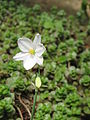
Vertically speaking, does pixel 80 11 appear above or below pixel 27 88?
above

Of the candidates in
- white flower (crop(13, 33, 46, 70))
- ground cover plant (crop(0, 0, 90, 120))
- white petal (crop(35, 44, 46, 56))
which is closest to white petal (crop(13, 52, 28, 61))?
white flower (crop(13, 33, 46, 70))

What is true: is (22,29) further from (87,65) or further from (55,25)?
(87,65)

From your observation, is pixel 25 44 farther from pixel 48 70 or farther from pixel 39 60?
pixel 48 70

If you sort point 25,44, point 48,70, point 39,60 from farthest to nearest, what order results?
point 48,70 < point 25,44 < point 39,60

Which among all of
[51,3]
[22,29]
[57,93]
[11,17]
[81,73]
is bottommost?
[57,93]

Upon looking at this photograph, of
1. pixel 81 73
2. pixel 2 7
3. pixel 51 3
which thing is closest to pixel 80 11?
pixel 51 3

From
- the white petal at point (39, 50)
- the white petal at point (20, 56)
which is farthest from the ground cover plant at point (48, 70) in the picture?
the white petal at point (39, 50)

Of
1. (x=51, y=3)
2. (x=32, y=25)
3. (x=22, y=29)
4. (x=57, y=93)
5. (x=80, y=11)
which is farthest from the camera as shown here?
(x=51, y=3)

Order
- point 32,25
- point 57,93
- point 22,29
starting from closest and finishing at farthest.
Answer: point 57,93 < point 22,29 < point 32,25

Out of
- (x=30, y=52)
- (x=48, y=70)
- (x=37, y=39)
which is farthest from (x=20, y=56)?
(x=48, y=70)
